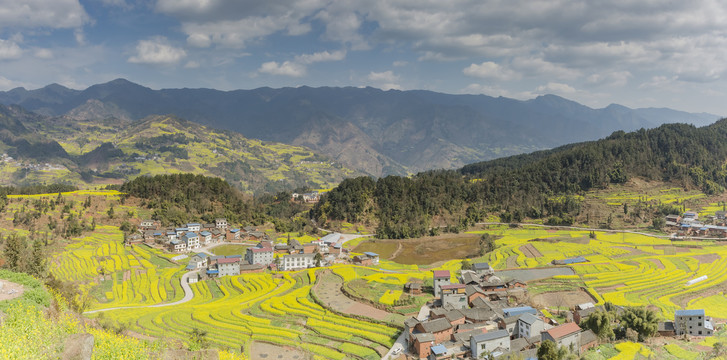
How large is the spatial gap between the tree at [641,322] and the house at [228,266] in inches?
1998

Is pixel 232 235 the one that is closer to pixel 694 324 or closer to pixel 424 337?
pixel 424 337

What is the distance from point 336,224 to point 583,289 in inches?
2456

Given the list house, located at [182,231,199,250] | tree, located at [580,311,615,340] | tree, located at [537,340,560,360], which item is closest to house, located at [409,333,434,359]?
tree, located at [537,340,560,360]

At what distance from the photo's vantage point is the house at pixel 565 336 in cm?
3385

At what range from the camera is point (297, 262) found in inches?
2650

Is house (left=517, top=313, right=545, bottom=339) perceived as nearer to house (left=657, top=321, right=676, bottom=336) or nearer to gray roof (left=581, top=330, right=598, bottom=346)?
gray roof (left=581, top=330, right=598, bottom=346)

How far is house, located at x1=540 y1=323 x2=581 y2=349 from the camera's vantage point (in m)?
33.8

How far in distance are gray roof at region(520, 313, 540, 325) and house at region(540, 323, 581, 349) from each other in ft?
4.04

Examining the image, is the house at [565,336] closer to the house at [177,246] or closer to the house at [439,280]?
the house at [439,280]

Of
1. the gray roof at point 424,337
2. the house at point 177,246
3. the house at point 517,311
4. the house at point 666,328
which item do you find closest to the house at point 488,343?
the gray roof at point 424,337

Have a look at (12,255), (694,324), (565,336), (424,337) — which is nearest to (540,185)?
(694,324)

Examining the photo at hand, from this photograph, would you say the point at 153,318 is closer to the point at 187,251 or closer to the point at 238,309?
the point at 238,309

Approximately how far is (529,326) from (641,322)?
10.6 meters

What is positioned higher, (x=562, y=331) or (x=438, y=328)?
(x=562, y=331)
